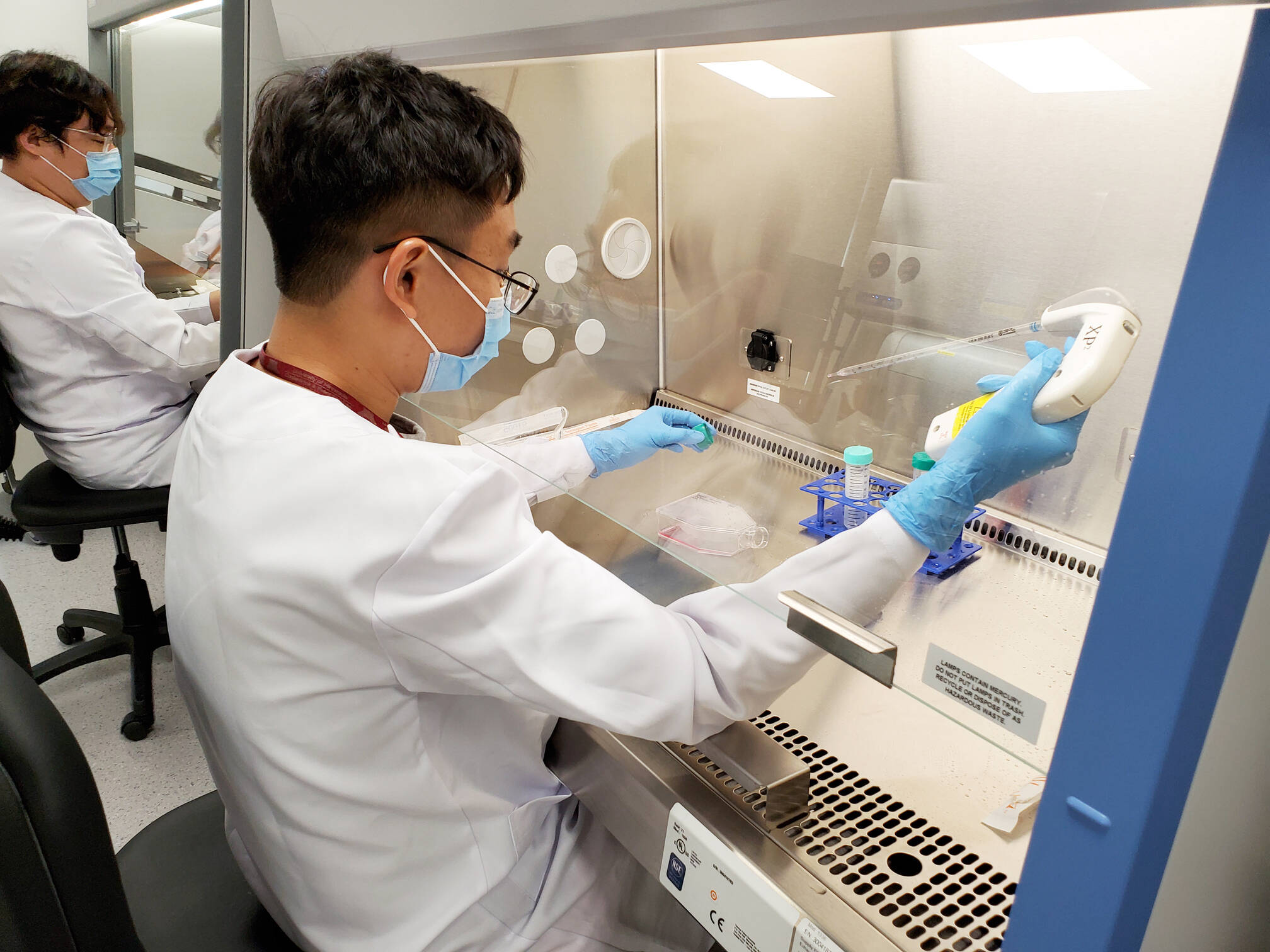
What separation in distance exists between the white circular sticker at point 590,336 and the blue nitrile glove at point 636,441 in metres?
0.22

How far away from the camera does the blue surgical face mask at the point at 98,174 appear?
7.75ft

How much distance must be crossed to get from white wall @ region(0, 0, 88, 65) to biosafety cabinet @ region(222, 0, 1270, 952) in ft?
9.55

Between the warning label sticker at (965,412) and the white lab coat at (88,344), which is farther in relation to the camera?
the white lab coat at (88,344)

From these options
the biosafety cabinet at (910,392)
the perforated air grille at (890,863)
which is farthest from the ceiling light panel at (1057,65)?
the perforated air grille at (890,863)

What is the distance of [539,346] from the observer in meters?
1.47

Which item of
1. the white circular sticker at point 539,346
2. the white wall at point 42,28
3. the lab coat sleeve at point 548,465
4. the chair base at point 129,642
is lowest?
the chair base at point 129,642

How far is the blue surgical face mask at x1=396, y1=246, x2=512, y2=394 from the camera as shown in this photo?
3.28 ft

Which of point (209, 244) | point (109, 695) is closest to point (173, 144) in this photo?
point (209, 244)

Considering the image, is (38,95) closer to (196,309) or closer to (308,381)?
(196,309)

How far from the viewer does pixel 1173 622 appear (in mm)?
492

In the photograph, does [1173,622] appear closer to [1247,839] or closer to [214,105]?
[1247,839]

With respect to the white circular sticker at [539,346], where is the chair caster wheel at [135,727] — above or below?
below

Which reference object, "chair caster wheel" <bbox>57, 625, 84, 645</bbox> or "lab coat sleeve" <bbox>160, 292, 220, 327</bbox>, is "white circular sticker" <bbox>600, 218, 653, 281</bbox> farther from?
"chair caster wheel" <bbox>57, 625, 84, 645</bbox>

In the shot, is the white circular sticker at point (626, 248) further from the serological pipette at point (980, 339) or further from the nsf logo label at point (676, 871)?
the nsf logo label at point (676, 871)
